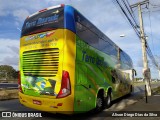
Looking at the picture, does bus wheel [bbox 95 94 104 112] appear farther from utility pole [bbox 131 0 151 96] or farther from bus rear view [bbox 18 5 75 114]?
utility pole [bbox 131 0 151 96]

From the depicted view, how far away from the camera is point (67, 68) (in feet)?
27.0

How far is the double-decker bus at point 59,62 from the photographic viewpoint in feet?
27.1

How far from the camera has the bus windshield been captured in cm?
879

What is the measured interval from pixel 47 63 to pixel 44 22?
1.67 m

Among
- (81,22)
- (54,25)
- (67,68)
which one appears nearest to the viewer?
(67,68)

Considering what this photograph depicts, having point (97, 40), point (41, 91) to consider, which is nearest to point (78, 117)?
point (41, 91)

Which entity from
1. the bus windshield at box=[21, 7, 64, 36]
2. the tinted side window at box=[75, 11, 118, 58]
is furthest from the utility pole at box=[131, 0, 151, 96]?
the bus windshield at box=[21, 7, 64, 36]

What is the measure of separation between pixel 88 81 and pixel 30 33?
303 cm

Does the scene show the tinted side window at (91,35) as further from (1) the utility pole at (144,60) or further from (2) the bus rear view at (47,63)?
(1) the utility pole at (144,60)

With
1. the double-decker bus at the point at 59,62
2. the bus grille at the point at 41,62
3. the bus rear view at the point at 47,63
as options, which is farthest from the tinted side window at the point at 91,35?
the bus grille at the point at 41,62

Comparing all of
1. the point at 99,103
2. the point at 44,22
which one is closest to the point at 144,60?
the point at 99,103

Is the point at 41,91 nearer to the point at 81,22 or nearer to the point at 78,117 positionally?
the point at 78,117

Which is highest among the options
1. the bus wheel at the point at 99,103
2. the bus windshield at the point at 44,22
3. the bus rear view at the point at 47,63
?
the bus windshield at the point at 44,22

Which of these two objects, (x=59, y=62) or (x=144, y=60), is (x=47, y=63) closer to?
(x=59, y=62)
